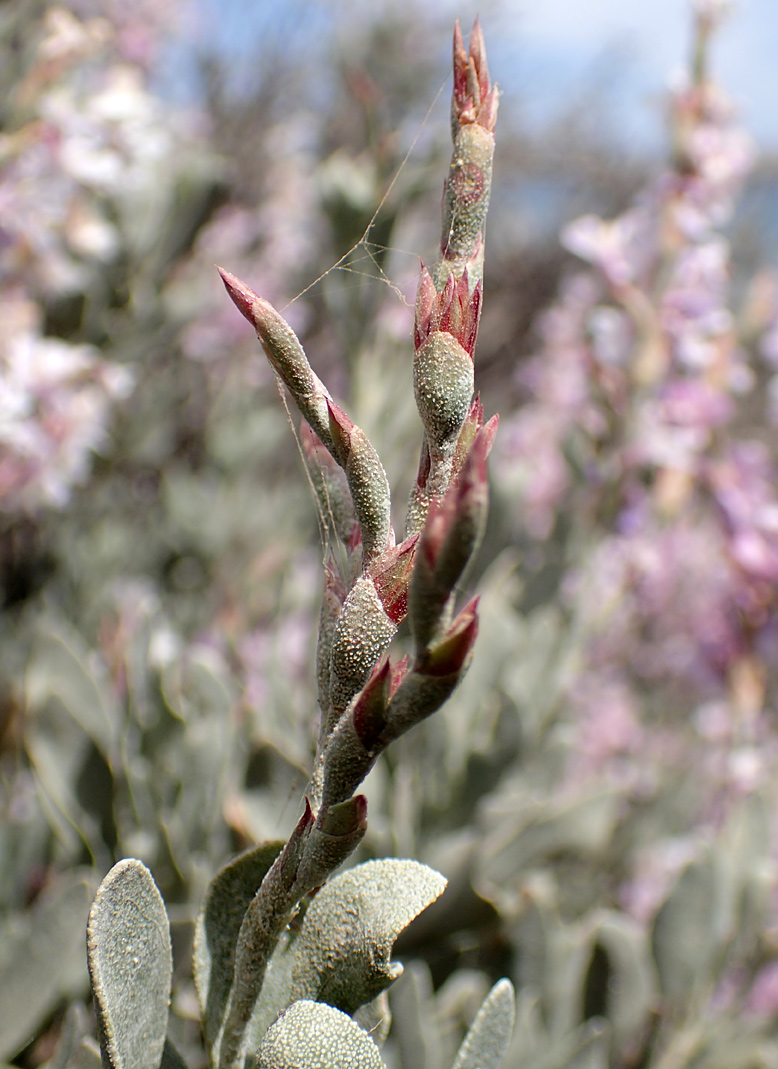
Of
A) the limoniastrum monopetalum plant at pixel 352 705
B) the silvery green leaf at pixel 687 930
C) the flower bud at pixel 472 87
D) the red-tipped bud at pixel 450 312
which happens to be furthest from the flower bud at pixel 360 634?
the silvery green leaf at pixel 687 930

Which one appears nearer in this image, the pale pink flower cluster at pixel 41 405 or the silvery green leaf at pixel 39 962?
the silvery green leaf at pixel 39 962

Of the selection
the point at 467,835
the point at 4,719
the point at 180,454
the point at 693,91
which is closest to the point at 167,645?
the point at 4,719

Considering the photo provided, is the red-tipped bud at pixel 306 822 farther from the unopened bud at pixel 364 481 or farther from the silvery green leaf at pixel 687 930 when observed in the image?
the silvery green leaf at pixel 687 930

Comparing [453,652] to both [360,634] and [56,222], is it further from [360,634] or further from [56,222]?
[56,222]

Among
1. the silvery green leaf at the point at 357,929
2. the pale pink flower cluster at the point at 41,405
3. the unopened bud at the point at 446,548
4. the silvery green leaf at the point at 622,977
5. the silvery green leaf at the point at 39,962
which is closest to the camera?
the unopened bud at the point at 446,548

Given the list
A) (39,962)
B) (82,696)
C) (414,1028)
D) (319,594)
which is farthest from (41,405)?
(414,1028)

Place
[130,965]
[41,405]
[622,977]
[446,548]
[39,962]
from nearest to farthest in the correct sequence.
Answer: [446,548]
[130,965]
[39,962]
[622,977]
[41,405]

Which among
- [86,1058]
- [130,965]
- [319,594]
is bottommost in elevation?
[319,594]
